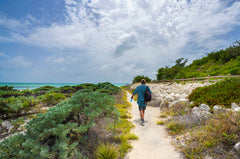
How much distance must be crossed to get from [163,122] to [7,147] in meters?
5.67

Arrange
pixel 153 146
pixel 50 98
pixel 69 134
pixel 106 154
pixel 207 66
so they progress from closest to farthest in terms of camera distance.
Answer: pixel 106 154 → pixel 69 134 → pixel 153 146 → pixel 50 98 → pixel 207 66

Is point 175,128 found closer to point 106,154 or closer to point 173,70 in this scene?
point 106,154

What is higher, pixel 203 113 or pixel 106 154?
pixel 203 113

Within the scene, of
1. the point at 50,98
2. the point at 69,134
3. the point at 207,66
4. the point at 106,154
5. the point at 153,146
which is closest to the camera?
the point at 106,154

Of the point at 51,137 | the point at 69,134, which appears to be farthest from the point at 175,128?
the point at 51,137

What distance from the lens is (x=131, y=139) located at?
13.8 ft

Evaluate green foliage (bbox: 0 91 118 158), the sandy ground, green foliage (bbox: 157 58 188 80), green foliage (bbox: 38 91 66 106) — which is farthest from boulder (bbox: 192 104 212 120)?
green foliage (bbox: 157 58 188 80)

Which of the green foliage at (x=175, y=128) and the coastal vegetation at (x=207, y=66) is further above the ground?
the coastal vegetation at (x=207, y=66)

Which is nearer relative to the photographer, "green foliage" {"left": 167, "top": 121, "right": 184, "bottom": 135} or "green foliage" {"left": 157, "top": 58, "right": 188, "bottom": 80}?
"green foliage" {"left": 167, "top": 121, "right": 184, "bottom": 135}

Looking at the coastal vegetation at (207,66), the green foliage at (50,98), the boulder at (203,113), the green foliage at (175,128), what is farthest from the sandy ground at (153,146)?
the coastal vegetation at (207,66)

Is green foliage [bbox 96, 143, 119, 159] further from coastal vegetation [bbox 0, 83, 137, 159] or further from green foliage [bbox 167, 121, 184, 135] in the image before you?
green foliage [bbox 167, 121, 184, 135]

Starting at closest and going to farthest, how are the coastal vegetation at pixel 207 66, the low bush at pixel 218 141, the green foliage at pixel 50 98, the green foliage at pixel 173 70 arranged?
the low bush at pixel 218 141 → the green foliage at pixel 50 98 → the coastal vegetation at pixel 207 66 → the green foliage at pixel 173 70

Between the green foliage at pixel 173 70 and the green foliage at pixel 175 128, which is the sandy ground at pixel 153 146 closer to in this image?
the green foliage at pixel 175 128

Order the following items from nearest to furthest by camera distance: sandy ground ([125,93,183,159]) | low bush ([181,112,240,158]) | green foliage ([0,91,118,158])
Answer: green foliage ([0,91,118,158]), low bush ([181,112,240,158]), sandy ground ([125,93,183,159])
